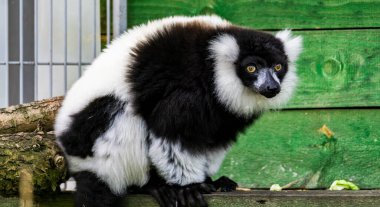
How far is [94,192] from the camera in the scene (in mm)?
4598

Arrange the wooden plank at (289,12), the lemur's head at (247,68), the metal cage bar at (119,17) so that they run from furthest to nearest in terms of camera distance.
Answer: the wooden plank at (289,12)
the metal cage bar at (119,17)
the lemur's head at (247,68)

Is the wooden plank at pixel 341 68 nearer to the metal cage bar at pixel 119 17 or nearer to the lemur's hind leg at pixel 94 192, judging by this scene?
the metal cage bar at pixel 119 17

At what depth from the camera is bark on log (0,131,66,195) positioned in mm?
4523

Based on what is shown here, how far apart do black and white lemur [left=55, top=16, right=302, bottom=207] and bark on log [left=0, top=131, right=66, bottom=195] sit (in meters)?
0.08

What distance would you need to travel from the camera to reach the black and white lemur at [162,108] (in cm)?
455

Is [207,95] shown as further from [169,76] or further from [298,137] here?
[298,137]

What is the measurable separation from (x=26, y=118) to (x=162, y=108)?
0.95 m

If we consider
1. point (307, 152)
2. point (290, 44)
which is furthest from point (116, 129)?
point (307, 152)

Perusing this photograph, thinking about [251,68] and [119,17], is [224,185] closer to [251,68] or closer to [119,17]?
[251,68]

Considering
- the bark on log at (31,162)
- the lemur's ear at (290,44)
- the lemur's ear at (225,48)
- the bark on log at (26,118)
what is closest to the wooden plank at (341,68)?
the lemur's ear at (290,44)

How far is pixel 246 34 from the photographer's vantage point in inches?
188

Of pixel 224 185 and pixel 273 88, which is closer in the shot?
pixel 273 88

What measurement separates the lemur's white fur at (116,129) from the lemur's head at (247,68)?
33 centimetres

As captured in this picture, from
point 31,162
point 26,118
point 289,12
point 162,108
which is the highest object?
point 289,12
